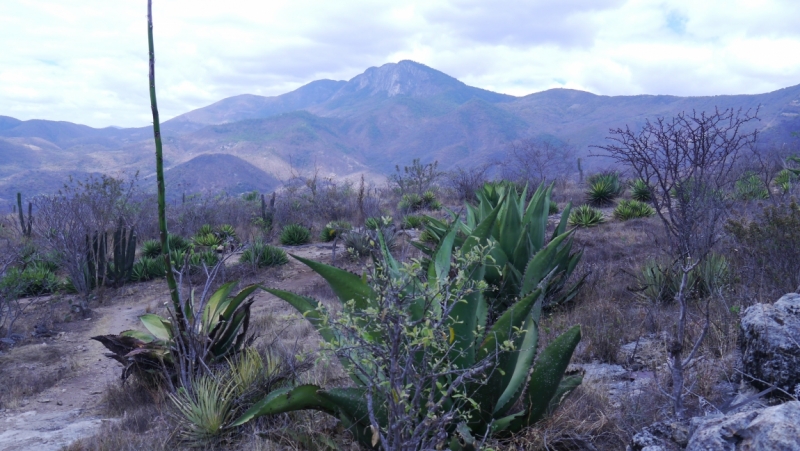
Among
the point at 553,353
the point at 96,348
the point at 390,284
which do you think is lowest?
the point at 96,348

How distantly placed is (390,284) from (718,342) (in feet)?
10.1

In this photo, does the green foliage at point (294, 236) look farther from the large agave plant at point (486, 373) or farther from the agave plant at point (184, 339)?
the large agave plant at point (486, 373)

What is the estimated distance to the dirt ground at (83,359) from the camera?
4438 mm

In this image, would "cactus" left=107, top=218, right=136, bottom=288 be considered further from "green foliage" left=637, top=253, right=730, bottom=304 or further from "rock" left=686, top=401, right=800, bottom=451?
"rock" left=686, top=401, right=800, bottom=451

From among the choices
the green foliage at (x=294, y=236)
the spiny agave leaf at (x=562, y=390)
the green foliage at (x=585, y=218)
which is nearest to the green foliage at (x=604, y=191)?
the green foliage at (x=585, y=218)

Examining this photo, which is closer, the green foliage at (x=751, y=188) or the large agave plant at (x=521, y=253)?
the large agave plant at (x=521, y=253)

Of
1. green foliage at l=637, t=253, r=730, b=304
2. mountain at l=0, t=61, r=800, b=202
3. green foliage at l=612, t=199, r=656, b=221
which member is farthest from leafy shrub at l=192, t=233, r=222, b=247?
mountain at l=0, t=61, r=800, b=202

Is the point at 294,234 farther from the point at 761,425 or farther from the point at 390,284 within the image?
the point at 761,425

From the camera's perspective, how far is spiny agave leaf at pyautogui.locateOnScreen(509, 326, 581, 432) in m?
2.83

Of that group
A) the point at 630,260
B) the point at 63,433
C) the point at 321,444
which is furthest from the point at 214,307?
the point at 630,260

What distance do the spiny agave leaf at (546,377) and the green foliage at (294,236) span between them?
1324 centimetres

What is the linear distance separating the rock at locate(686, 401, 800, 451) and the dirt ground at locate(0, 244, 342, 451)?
72.3 inches

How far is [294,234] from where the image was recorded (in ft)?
51.5

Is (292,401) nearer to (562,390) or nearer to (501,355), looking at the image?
(501,355)
